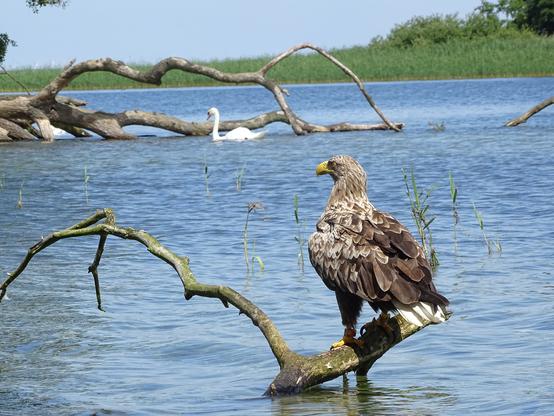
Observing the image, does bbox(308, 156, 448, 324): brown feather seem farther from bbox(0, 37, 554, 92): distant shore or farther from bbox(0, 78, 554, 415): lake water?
bbox(0, 37, 554, 92): distant shore

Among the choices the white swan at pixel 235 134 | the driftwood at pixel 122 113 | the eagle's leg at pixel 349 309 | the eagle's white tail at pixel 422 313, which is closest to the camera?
the eagle's white tail at pixel 422 313

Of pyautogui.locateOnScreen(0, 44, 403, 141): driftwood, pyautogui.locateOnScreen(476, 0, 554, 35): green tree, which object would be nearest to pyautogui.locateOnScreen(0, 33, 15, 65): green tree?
pyautogui.locateOnScreen(0, 44, 403, 141): driftwood

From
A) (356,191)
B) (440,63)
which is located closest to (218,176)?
(356,191)

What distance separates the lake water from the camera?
25.3 feet

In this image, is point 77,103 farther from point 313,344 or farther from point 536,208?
point 313,344

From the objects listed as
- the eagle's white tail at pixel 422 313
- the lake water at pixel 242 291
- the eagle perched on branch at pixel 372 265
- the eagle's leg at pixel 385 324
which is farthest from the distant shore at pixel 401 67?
the eagle's white tail at pixel 422 313

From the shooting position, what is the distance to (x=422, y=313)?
652 cm

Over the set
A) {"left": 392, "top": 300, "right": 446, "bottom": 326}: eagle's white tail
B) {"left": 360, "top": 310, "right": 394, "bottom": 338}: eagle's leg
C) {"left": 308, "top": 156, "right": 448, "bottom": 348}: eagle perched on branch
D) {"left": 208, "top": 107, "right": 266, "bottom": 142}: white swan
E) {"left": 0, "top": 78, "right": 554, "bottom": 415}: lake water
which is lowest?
{"left": 0, "top": 78, "right": 554, "bottom": 415}: lake water

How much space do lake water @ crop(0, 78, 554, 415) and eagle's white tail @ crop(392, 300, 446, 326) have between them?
2.83ft

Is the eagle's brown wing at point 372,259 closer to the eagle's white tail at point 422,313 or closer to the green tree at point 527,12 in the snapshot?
the eagle's white tail at point 422,313

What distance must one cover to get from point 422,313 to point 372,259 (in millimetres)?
490

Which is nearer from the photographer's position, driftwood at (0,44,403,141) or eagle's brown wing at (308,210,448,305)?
eagle's brown wing at (308,210,448,305)

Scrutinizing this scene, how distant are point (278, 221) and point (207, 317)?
581cm

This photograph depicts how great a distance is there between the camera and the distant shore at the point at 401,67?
64250 mm
